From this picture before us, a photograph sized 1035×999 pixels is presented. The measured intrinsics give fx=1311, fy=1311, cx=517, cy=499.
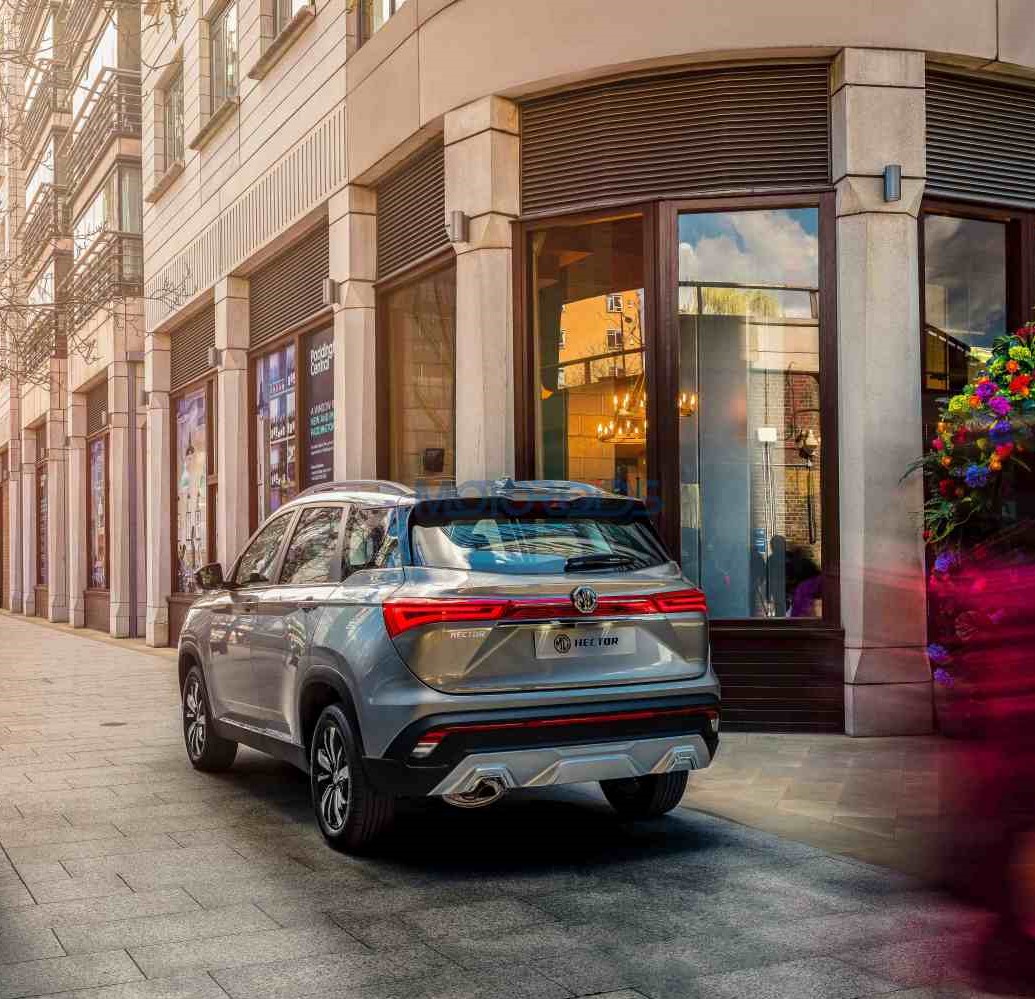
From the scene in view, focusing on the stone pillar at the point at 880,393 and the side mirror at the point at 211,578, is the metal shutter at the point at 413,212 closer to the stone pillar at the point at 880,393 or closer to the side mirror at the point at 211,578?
the stone pillar at the point at 880,393

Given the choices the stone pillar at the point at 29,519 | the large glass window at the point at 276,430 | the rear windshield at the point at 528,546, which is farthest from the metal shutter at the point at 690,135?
the stone pillar at the point at 29,519

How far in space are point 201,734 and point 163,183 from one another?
14288 millimetres

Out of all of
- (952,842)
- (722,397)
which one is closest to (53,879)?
(952,842)

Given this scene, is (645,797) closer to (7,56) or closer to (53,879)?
(53,879)

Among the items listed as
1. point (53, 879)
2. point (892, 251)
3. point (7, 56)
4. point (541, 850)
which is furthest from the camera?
point (892, 251)

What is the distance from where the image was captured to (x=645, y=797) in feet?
22.0

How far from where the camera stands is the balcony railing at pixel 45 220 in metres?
28.5

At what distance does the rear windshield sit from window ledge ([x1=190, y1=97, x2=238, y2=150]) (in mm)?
12660

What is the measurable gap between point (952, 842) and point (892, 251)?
4.93 meters

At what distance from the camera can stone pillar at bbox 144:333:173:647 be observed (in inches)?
818

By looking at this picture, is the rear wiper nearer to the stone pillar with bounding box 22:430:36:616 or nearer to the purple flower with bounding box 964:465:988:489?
the purple flower with bounding box 964:465:988:489

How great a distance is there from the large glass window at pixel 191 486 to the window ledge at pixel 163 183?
327cm

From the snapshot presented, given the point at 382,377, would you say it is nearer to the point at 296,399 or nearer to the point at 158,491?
the point at 296,399

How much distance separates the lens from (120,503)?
2369 cm
